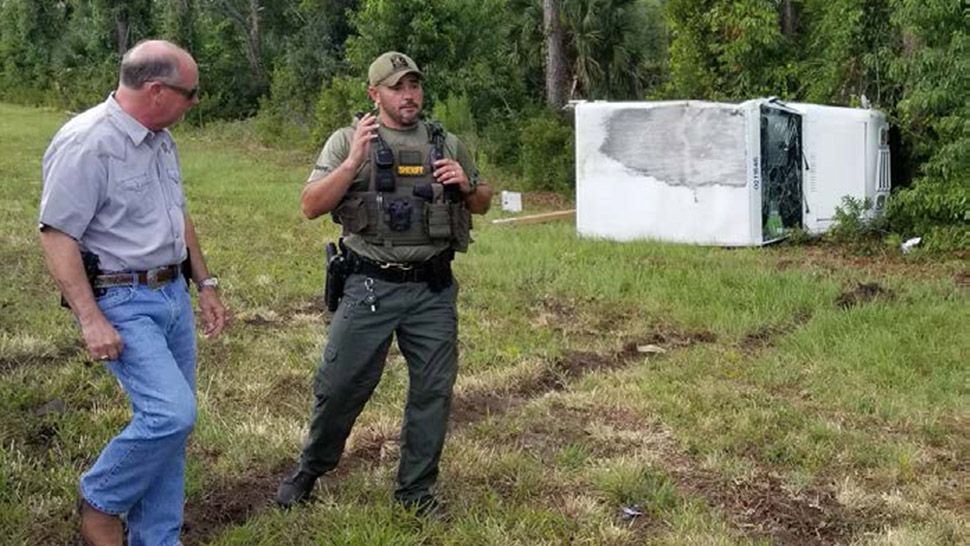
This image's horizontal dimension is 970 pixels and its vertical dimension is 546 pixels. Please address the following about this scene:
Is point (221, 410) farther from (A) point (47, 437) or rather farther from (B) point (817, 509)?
(B) point (817, 509)

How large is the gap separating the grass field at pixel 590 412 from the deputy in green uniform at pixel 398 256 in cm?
38

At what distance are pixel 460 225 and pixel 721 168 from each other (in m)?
8.25

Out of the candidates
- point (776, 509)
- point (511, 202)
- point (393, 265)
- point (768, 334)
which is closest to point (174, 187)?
point (393, 265)

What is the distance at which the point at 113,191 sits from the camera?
3.10m

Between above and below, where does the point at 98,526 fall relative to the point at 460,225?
below

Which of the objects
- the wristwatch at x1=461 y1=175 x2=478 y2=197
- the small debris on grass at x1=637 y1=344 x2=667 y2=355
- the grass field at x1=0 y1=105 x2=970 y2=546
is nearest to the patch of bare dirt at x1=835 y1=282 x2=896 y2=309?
the grass field at x1=0 y1=105 x2=970 y2=546

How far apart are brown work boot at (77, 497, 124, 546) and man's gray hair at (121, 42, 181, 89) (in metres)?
1.37

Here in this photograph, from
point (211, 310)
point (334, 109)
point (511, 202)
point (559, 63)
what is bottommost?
point (511, 202)

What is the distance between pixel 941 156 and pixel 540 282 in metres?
5.25

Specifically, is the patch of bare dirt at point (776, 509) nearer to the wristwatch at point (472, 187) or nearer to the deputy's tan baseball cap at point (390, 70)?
the wristwatch at point (472, 187)

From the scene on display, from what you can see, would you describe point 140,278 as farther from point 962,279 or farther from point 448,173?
point 962,279

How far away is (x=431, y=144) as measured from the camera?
3791 millimetres

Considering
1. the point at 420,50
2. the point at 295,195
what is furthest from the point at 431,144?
the point at 420,50

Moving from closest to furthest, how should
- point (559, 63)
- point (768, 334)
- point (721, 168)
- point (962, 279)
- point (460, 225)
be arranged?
point (460, 225) < point (768, 334) < point (962, 279) < point (721, 168) < point (559, 63)
